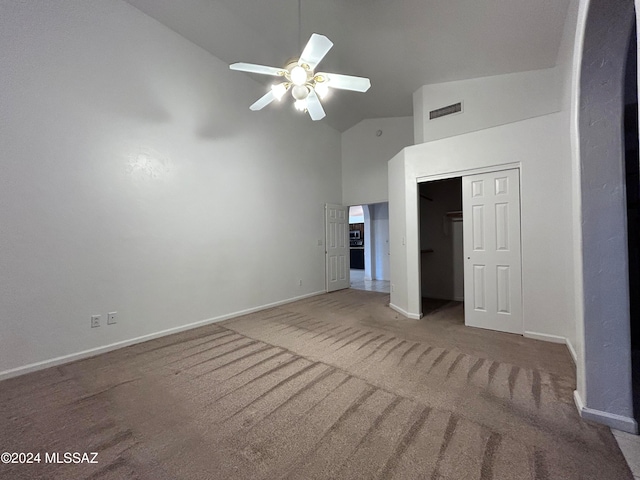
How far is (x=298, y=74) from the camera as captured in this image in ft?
7.59

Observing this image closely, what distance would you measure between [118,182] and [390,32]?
12.1 ft

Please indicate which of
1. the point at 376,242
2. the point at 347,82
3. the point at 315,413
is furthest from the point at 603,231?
the point at 376,242

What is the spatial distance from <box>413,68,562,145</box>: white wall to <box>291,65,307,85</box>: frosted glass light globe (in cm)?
263

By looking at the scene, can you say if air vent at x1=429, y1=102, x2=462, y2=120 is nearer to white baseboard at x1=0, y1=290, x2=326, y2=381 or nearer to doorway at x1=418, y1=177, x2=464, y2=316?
doorway at x1=418, y1=177, x2=464, y2=316

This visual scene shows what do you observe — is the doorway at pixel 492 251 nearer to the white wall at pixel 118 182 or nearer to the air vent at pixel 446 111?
the air vent at pixel 446 111

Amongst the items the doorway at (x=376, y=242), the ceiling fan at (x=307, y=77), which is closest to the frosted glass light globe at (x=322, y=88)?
the ceiling fan at (x=307, y=77)

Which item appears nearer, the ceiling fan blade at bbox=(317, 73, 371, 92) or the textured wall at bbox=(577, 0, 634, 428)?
the textured wall at bbox=(577, 0, 634, 428)

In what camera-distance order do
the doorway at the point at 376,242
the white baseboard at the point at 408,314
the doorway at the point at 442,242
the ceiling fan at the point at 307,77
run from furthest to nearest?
the doorway at the point at 376,242
the doorway at the point at 442,242
the white baseboard at the point at 408,314
the ceiling fan at the point at 307,77

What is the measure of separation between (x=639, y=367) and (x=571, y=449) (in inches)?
64.2

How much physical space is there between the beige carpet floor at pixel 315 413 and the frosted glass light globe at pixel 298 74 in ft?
8.67

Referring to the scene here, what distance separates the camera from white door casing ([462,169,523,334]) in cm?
308

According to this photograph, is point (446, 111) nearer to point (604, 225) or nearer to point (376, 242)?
point (604, 225)

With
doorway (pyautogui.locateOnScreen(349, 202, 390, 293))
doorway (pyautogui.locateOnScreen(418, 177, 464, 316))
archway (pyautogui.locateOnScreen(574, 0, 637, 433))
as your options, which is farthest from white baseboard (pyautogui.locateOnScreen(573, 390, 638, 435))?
doorway (pyautogui.locateOnScreen(349, 202, 390, 293))

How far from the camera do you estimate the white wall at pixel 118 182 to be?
2346 millimetres
